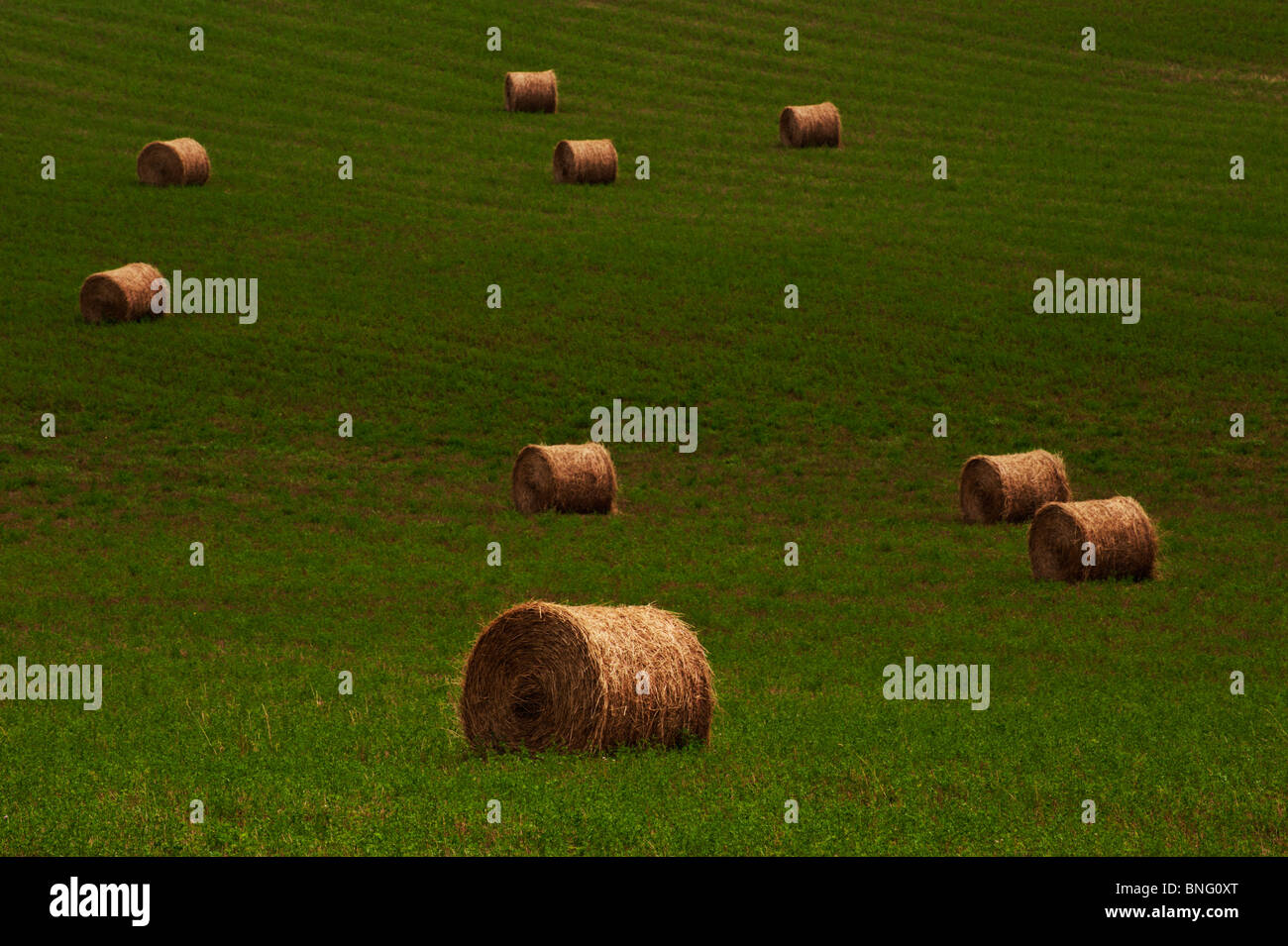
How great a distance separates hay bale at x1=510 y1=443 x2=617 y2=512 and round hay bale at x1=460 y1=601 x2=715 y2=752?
16591 millimetres

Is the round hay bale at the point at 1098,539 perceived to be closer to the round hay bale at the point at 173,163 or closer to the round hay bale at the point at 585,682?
the round hay bale at the point at 585,682

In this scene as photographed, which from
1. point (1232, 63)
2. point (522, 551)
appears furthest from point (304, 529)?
point (1232, 63)

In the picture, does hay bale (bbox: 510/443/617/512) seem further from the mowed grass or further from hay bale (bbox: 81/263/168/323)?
hay bale (bbox: 81/263/168/323)

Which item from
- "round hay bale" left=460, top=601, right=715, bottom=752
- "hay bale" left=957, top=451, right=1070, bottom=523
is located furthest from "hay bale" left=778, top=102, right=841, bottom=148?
"round hay bale" left=460, top=601, right=715, bottom=752

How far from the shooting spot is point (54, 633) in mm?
24000

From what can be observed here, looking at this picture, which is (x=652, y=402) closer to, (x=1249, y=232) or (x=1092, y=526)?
(x=1092, y=526)

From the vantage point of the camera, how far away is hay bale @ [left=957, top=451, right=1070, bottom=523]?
32.8 meters

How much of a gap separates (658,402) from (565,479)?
8.53 metres

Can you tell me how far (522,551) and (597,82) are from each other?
42.5m

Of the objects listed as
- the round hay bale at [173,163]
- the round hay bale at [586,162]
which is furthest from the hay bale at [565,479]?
the round hay bale at [173,163]

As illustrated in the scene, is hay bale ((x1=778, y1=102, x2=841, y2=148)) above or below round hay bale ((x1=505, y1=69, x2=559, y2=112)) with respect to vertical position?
below

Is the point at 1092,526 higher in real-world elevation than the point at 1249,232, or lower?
lower

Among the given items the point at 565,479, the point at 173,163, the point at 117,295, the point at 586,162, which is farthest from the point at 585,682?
the point at 586,162
